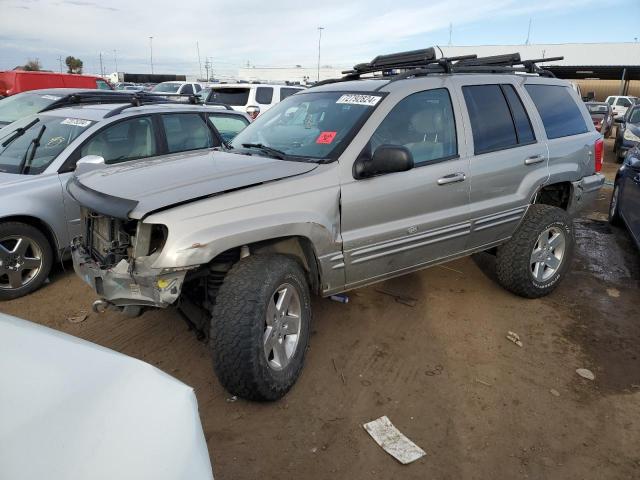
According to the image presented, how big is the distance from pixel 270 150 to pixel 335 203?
0.80 metres

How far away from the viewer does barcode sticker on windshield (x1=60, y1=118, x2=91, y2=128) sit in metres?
4.96

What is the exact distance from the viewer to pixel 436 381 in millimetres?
3283

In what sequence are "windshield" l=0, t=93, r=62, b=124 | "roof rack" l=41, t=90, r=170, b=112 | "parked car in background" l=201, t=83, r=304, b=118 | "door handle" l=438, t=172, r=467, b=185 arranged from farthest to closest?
"parked car in background" l=201, t=83, r=304, b=118 < "windshield" l=0, t=93, r=62, b=124 < "roof rack" l=41, t=90, r=170, b=112 < "door handle" l=438, t=172, r=467, b=185

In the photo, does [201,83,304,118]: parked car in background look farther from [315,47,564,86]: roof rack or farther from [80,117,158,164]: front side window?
[315,47,564,86]: roof rack

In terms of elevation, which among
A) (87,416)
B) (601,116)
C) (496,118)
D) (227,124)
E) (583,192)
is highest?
(601,116)

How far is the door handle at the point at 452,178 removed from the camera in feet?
12.0

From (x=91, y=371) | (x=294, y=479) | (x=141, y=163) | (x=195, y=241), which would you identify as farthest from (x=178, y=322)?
(x=91, y=371)

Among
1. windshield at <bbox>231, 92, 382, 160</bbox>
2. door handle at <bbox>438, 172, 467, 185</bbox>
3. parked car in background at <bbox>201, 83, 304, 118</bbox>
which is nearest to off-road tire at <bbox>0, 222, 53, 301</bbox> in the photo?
windshield at <bbox>231, 92, 382, 160</bbox>

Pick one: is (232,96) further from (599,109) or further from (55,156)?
(599,109)

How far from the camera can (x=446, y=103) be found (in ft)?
12.5

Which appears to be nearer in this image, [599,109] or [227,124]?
[227,124]

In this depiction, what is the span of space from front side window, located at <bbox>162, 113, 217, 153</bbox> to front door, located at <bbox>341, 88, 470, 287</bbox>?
116 inches

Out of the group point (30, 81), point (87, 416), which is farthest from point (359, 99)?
point (30, 81)

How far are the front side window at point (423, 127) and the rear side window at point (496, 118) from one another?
0.78 ft
